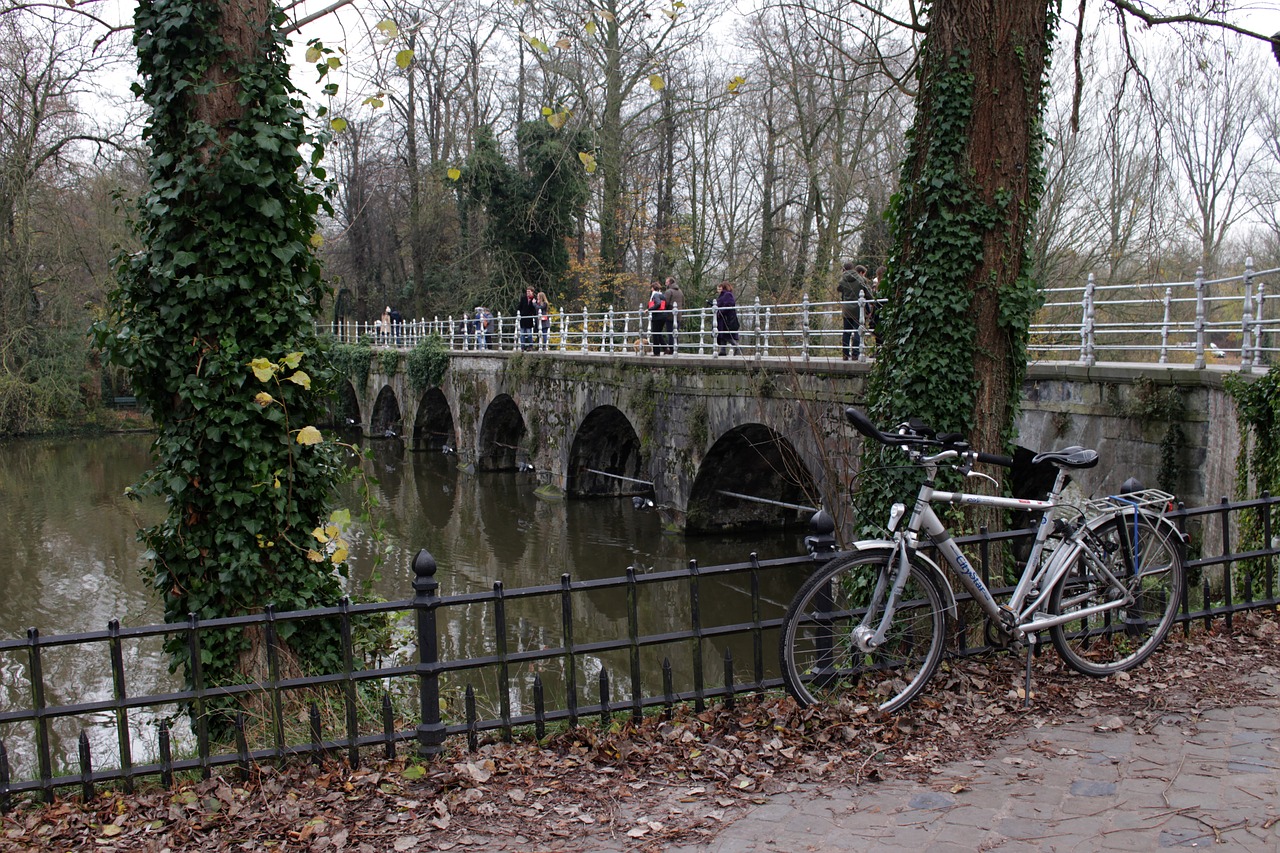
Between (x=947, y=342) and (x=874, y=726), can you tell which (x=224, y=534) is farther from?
(x=947, y=342)

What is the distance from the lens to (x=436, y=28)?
236 inches

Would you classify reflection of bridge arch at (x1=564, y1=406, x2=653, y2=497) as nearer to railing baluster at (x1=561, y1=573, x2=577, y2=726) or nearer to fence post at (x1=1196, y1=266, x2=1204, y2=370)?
fence post at (x1=1196, y1=266, x2=1204, y2=370)

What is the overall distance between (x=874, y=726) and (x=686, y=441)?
1280 cm

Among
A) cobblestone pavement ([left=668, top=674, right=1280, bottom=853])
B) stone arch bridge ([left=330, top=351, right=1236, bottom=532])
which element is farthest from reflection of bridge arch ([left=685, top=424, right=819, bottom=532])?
cobblestone pavement ([left=668, top=674, right=1280, bottom=853])

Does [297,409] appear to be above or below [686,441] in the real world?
above

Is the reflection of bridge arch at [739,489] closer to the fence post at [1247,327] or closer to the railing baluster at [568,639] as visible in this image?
the fence post at [1247,327]

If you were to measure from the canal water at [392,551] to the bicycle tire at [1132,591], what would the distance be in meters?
4.89

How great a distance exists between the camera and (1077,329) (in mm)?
12797

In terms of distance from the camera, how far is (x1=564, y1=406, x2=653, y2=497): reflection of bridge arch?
71.2 ft

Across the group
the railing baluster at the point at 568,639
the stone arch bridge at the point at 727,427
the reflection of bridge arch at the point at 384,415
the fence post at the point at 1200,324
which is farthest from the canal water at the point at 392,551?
the reflection of bridge arch at the point at 384,415

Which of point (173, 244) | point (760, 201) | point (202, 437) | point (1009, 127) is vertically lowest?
point (202, 437)

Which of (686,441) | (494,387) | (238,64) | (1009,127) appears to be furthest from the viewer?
(494,387)

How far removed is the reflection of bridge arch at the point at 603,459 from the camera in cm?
2169

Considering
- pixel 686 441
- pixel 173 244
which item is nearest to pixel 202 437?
pixel 173 244
